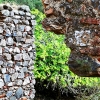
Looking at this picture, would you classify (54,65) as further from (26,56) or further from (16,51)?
(16,51)

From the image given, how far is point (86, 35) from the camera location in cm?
248

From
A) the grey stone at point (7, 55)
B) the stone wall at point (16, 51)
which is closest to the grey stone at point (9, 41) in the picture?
the stone wall at point (16, 51)

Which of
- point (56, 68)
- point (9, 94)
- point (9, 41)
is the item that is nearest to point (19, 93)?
point (9, 94)

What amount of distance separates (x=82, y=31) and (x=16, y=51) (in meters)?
5.53

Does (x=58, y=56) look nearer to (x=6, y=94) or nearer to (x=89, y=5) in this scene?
(x=6, y=94)

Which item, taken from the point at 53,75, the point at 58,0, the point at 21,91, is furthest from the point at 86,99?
the point at 58,0

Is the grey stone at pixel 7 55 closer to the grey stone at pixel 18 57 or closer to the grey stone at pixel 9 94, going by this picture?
the grey stone at pixel 18 57

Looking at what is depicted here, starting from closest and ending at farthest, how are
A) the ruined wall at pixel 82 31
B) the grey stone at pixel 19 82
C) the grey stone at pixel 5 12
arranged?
1. the ruined wall at pixel 82 31
2. the grey stone at pixel 5 12
3. the grey stone at pixel 19 82

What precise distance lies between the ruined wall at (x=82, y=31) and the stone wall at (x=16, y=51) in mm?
5092

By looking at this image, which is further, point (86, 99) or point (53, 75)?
point (53, 75)

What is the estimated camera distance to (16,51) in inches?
314

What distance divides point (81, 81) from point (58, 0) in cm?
910

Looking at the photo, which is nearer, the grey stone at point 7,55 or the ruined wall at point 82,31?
the ruined wall at point 82,31

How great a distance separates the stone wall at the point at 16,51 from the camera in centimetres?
770
